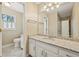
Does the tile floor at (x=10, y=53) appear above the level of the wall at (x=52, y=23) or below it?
below

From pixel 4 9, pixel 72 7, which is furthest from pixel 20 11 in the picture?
pixel 72 7

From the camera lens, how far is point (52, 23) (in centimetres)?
233

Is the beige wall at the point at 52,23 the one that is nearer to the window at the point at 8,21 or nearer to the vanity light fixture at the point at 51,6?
the vanity light fixture at the point at 51,6

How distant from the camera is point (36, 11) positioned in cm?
295

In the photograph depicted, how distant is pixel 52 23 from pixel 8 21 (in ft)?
4.50

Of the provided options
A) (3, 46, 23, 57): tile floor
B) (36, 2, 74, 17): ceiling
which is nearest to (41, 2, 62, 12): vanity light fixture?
(36, 2, 74, 17): ceiling

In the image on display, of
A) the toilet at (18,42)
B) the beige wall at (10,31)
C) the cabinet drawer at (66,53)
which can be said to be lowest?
the toilet at (18,42)

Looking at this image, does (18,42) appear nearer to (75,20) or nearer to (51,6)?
(51,6)

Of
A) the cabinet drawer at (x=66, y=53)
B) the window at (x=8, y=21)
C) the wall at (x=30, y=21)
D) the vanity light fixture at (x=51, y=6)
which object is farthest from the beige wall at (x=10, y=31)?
the cabinet drawer at (x=66, y=53)

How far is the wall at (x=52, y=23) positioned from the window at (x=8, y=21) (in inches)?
50.0

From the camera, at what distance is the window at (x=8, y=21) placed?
270 centimetres

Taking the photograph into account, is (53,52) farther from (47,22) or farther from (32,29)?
(32,29)

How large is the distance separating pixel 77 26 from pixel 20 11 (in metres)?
2.08

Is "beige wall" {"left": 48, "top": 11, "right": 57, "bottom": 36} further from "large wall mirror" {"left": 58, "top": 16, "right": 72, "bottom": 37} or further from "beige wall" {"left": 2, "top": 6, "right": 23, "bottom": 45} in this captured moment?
"beige wall" {"left": 2, "top": 6, "right": 23, "bottom": 45}
